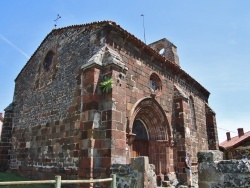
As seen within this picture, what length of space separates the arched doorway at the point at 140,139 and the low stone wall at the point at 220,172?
5292 mm

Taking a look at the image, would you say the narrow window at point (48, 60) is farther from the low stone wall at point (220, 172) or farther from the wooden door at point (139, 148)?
the low stone wall at point (220, 172)

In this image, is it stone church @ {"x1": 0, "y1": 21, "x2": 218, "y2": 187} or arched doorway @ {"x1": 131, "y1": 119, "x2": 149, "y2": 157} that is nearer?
stone church @ {"x1": 0, "y1": 21, "x2": 218, "y2": 187}

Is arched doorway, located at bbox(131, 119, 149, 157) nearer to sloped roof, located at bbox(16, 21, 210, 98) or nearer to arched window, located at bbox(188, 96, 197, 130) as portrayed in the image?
sloped roof, located at bbox(16, 21, 210, 98)

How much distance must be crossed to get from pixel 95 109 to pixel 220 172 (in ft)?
14.2

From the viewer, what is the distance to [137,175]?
574 centimetres

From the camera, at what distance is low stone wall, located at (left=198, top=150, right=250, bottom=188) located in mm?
3691

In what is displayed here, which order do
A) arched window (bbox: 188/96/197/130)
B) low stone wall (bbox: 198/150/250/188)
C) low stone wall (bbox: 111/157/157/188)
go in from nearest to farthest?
low stone wall (bbox: 198/150/250/188), low stone wall (bbox: 111/157/157/188), arched window (bbox: 188/96/197/130)

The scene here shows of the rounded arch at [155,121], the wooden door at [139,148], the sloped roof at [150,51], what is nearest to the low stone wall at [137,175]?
the wooden door at [139,148]

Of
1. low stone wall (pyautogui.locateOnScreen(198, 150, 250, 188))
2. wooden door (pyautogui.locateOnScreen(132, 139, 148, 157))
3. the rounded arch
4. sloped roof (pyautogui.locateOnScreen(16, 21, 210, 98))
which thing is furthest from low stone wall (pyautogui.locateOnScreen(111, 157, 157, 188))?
sloped roof (pyautogui.locateOnScreen(16, 21, 210, 98))

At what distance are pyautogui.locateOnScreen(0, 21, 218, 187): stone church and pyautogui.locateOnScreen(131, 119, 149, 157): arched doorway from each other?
1.7 inches

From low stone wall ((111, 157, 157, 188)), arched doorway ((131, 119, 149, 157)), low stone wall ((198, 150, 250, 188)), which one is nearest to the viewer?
low stone wall ((198, 150, 250, 188))

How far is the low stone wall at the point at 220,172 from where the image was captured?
3.69m

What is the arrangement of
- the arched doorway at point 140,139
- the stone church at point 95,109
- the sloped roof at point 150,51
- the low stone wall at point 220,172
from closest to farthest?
the low stone wall at point 220,172 → the stone church at point 95,109 → the sloped roof at point 150,51 → the arched doorway at point 140,139

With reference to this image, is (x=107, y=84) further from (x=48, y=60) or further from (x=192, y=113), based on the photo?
(x=192, y=113)
